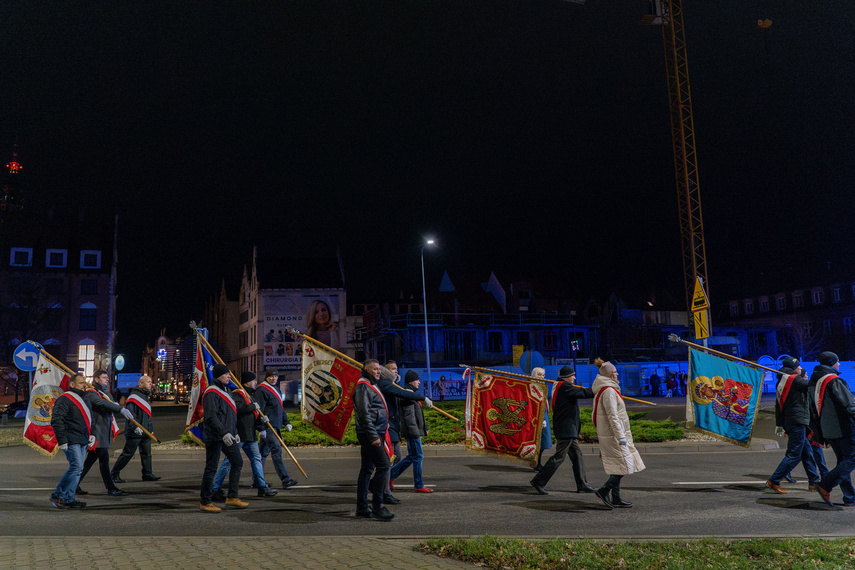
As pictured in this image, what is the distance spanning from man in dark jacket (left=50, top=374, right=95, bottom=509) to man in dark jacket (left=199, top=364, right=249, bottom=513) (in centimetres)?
196

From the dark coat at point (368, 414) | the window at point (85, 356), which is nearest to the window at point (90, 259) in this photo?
the window at point (85, 356)

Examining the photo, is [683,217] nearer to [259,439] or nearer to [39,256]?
[259,439]

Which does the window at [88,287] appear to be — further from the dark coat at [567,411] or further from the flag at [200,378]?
the dark coat at [567,411]

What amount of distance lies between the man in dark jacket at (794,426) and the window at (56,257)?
6647cm

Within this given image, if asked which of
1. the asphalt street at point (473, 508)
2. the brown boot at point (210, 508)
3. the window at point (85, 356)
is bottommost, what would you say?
the asphalt street at point (473, 508)

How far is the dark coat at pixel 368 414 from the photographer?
8141 millimetres

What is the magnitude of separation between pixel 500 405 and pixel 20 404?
38.6 metres

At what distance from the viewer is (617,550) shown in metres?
6.06

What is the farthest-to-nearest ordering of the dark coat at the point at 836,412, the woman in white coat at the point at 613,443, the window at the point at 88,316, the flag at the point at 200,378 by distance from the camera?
the window at the point at 88,316 → the flag at the point at 200,378 → the dark coat at the point at 836,412 → the woman in white coat at the point at 613,443

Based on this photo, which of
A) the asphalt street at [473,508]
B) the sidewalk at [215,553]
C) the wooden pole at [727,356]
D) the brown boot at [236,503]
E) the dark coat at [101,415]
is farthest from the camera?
the dark coat at [101,415]

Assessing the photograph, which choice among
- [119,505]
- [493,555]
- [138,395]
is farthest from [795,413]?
[138,395]

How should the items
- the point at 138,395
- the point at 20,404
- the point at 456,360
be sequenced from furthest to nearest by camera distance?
the point at 456,360 → the point at 20,404 → the point at 138,395

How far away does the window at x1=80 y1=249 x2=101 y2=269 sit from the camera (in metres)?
63.4

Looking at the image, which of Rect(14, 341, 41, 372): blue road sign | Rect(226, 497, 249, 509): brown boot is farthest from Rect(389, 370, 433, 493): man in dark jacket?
Rect(14, 341, 41, 372): blue road sign
